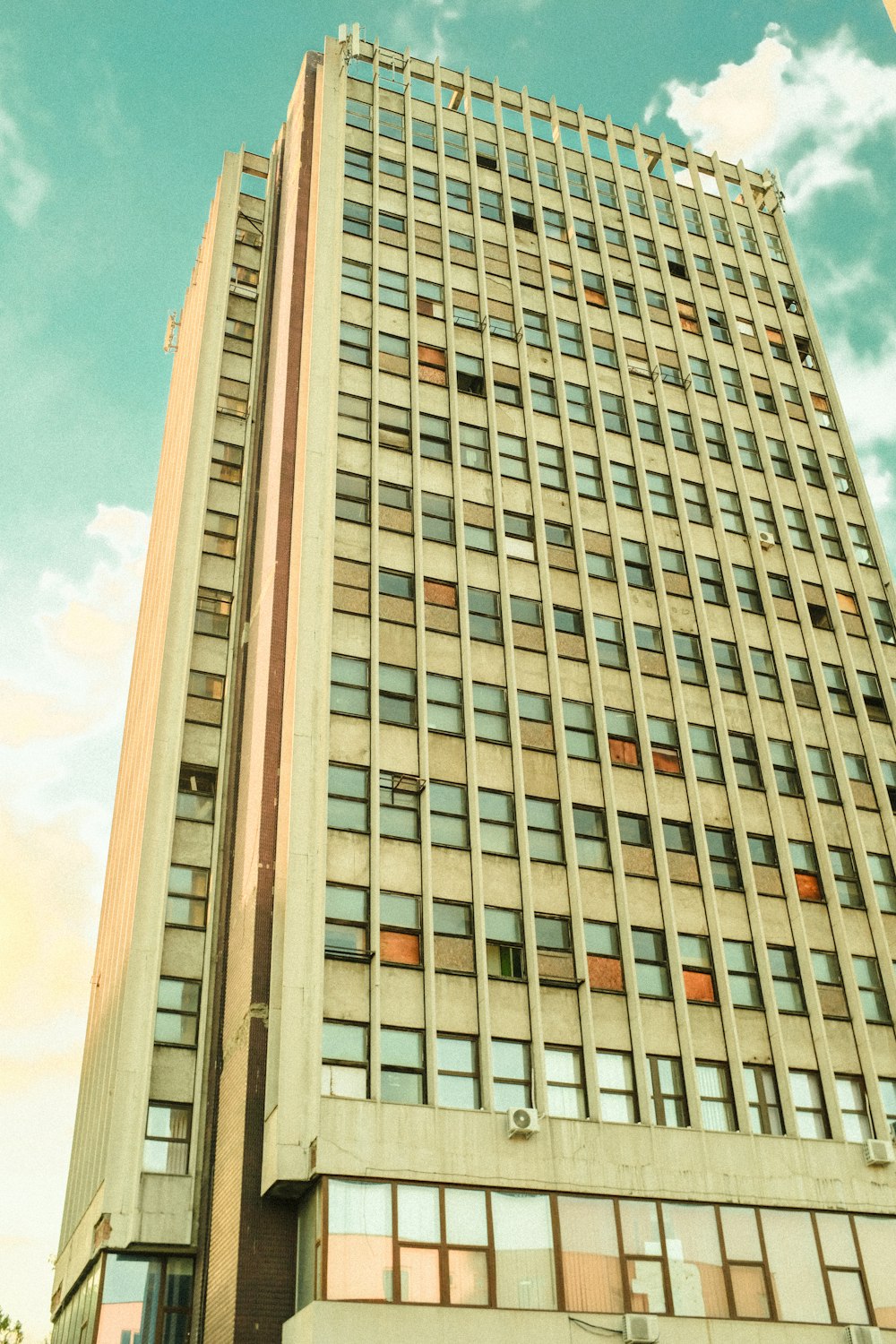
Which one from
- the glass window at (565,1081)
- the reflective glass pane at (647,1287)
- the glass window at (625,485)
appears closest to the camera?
the reflective glass pane at (647,1287)

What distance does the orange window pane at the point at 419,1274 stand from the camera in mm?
22594

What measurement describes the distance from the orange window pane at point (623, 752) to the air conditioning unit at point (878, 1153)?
10.7m

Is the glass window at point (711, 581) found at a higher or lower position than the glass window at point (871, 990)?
higher

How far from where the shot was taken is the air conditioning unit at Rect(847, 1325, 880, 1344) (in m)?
24.2

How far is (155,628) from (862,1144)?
1063 inches

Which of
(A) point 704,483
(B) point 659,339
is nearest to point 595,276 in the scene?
(B) point 659,339

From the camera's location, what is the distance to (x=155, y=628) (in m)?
41.5

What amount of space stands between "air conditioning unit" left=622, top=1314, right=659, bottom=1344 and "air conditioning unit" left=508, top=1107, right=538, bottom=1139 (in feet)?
12.6

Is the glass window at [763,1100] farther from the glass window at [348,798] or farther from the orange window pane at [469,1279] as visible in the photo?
the glass window at [348,798]

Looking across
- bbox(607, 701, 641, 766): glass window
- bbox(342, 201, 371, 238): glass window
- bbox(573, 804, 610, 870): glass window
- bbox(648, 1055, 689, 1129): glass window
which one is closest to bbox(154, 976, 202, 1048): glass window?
bbox(573, 804, 610, 870): glass window

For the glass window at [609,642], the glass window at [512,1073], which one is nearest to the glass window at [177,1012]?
the glass window at [512,1073]

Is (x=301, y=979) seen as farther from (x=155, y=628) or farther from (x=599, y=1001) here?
(x=155, y=628)

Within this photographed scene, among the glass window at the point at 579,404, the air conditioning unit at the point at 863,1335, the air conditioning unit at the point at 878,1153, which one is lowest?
the air conditioning unit at the point at 863,1335

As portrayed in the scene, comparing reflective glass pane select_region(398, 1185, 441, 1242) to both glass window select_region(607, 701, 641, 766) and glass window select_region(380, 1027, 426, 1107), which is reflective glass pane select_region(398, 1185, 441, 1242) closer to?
glass window select_region(380, 1027, 426, 1107)
